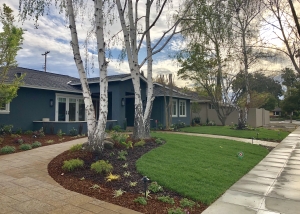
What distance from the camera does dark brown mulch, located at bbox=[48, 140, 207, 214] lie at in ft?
13.6

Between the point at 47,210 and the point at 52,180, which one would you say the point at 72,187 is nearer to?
the point at 52,180

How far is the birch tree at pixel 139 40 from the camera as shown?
9.73 metres

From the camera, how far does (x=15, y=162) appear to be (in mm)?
6609

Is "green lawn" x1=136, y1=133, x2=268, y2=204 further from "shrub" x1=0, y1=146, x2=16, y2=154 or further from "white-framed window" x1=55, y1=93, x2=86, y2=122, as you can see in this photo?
"white-framed window" x1=55, y1=93, x2=86, y2=122

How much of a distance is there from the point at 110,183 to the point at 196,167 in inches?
99.6

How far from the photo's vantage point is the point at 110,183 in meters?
5.05

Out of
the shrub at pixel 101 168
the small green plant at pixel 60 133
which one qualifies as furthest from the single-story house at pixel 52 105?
the shrub at pixel 101 168

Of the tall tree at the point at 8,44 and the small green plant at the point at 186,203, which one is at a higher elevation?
the tall tree at the point at 8,44

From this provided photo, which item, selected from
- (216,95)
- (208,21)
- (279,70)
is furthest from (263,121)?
(208,21)

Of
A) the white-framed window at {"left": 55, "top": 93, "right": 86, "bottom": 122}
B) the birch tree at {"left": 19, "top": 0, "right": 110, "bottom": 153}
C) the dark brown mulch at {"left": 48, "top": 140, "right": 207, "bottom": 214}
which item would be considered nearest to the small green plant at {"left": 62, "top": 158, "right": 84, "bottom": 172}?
the dark brown mulch at {"left": 48, "top": 140, "right": 207, "bottom": 214}

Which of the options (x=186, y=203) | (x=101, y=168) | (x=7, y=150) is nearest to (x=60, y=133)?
(x=7, y=150)

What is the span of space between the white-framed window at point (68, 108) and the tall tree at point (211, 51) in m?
7.32

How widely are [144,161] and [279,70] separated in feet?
50.3

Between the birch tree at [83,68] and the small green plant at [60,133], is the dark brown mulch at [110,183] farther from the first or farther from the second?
the small green plant at [60,133]
